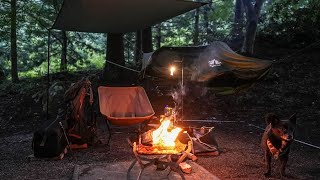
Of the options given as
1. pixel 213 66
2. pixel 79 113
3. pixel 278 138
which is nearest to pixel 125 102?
pixel 79 113

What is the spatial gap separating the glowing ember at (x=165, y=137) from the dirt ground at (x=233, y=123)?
0.80 meters

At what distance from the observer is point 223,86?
6.34m

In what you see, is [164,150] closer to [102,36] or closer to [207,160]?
[207,160]

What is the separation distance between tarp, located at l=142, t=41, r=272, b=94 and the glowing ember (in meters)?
2.59

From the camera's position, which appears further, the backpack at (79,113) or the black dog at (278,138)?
the backpack at (79,113)

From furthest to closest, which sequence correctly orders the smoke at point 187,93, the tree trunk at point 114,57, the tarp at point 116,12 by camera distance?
the tree trunk at point 114,57 → the smoke at point 187,93 → the tarp at point 116,12

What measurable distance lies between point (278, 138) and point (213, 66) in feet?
8.81

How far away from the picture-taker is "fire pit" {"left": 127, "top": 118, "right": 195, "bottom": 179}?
3.24m

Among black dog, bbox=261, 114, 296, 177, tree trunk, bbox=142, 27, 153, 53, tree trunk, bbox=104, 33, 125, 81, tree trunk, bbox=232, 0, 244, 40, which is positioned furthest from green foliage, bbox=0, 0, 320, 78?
black dog, bbox=261, 114, 296, 177

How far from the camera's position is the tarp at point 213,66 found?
6.02 meters

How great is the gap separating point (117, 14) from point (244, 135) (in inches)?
120

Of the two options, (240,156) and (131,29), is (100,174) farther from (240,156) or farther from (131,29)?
(131,29)

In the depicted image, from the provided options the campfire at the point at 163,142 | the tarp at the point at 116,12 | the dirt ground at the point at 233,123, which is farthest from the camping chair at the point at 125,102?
the campfire at the point at 163,142

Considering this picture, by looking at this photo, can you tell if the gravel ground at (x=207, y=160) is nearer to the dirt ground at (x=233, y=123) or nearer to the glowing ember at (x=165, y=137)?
the dirt ground at (x=233, y=123)
